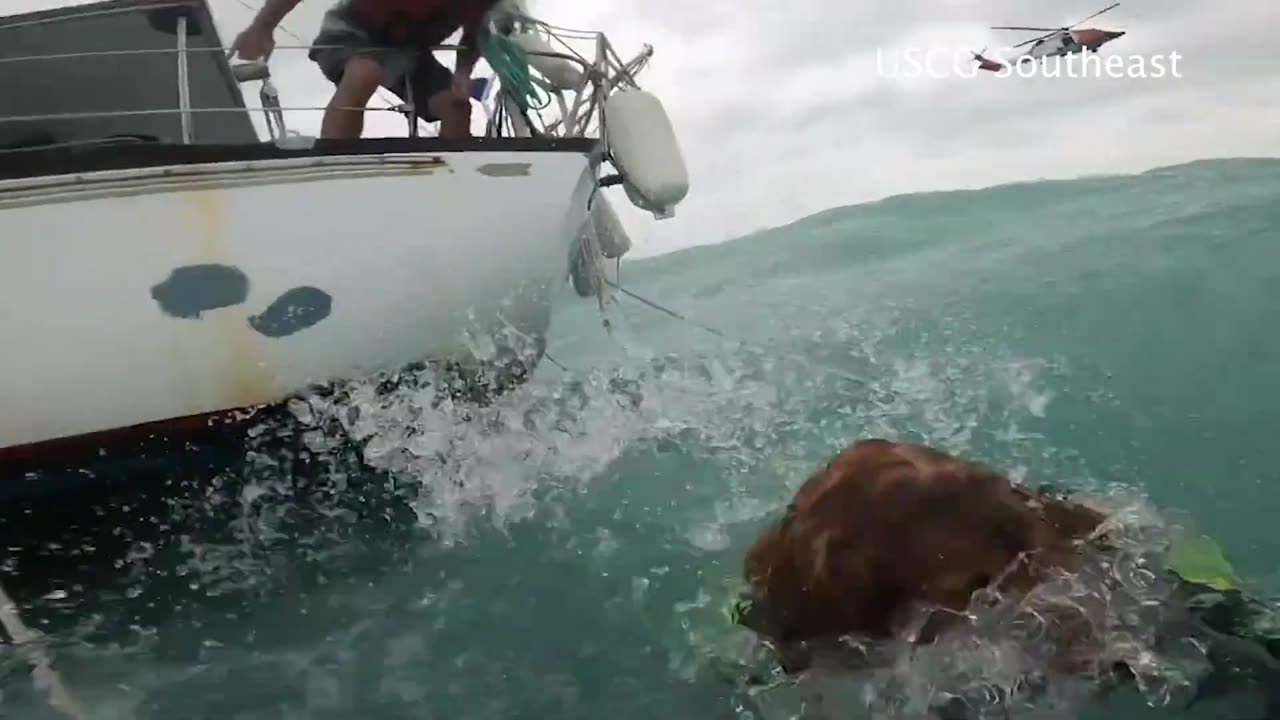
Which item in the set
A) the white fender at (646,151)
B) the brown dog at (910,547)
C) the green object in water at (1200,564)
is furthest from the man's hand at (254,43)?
the green object in water at (1200,564)

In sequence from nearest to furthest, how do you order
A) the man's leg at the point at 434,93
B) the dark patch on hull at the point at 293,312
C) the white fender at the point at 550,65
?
1. the dark patch on hull at the point at 293,312
2. the man's leg at the point at 434,93
3. the white fender at the point at 550,65

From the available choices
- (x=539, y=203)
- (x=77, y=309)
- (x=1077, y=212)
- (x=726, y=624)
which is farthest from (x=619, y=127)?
(x=1077, y=212)

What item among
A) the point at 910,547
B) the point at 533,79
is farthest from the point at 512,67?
the point at 910,547

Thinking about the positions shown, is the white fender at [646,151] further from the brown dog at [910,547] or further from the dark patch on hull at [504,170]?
the brown dog at [910,547]

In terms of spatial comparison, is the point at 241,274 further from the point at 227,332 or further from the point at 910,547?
the point at 910,547

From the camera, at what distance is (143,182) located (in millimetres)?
3705

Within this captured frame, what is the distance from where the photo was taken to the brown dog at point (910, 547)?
7.18 feet

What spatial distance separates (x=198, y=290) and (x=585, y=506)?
196 centimetres

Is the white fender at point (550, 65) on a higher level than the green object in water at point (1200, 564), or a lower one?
higher

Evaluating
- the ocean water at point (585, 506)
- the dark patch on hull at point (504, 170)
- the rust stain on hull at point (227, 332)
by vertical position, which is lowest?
the ocean water at point (585, 506)

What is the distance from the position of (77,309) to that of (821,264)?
16.3 m

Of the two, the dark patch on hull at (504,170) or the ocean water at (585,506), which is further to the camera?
the dark patch on hull at (504,170)

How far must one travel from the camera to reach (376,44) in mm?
4695

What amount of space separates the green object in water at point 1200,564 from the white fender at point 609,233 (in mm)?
3708
